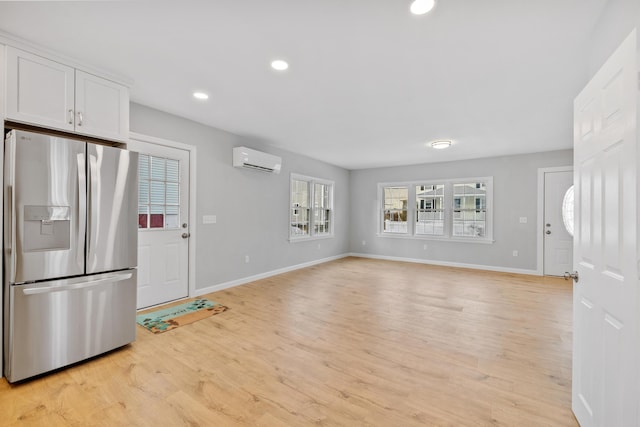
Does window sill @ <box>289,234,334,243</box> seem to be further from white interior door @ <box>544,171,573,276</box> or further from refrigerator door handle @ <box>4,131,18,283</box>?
white interior door @ <box>544,171,573,276</box>

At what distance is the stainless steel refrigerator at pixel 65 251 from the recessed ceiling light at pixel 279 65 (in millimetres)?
1559

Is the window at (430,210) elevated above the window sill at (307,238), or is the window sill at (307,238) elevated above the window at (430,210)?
the window at (430,210)

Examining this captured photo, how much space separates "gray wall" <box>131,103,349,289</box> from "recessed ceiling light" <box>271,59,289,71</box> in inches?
79.5

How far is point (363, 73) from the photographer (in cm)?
262

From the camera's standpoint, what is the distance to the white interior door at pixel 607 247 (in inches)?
45.4

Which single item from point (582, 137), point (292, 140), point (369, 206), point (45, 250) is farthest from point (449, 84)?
point (369, 206)

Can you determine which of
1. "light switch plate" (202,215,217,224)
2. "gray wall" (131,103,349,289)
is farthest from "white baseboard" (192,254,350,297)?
"light switch plate" (202,215,217,224)

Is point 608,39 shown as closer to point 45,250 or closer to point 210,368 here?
point 210,368

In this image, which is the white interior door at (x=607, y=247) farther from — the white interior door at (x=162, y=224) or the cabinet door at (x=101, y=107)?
the white interior door at (x=162, y=224)

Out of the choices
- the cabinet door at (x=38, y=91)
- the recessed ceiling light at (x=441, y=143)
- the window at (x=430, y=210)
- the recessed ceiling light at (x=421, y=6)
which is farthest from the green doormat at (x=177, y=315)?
the window at (x=430, y=210)

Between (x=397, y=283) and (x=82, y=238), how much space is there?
14.5ft

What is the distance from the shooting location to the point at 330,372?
7.32 feet

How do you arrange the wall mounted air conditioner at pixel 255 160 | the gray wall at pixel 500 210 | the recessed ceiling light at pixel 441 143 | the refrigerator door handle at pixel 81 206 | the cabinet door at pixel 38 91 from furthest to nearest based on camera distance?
the gray wall at pixel 500 210 → the recessed ceiling light at pixel 441 143 → the wall mounted air conditioner at pixel 255 160 → the refrigerator door handle at pixel 81 206 → the cabinet door at pixel 38 91

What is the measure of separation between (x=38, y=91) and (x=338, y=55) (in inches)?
95.5
